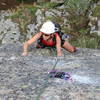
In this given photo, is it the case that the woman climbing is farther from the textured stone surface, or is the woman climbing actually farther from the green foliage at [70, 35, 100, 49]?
the green foliage at [70, 35, 100, 49]

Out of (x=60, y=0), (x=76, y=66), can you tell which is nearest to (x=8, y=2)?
(x=60, y=0)

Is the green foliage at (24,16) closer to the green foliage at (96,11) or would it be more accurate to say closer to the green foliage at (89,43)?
the green foliage at (96,11)

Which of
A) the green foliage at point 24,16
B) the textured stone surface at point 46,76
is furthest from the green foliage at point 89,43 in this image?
the textured stone surface at point 46,76

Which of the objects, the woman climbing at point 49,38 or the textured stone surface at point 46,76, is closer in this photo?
the textured stone surface at point 46,76

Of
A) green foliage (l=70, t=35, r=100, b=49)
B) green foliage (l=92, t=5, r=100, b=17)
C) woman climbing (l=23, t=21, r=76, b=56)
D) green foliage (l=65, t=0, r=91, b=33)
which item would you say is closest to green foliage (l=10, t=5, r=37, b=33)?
green foliage (l=65, t=0, r=91, b=33)

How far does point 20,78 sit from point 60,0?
1110 cm

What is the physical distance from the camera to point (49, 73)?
688 centimetres

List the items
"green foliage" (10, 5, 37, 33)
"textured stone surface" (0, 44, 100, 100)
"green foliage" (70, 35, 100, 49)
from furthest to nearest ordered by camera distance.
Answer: "green foliage" (10, 5, 37, 33) < "green foliage" (70, 35, 100, 49) < "textured stone surface" (0, 44, 100, 100)

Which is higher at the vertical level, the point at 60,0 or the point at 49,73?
the point at 60,0

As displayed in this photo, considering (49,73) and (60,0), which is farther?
(60,0)

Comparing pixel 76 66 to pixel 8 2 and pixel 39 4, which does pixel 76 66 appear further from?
pixel 8 2

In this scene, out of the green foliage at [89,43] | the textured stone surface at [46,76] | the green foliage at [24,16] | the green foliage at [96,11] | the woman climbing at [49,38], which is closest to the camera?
the textured stone surface at [46,76]

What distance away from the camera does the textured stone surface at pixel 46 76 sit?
5.77m

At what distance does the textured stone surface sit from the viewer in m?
5.77
